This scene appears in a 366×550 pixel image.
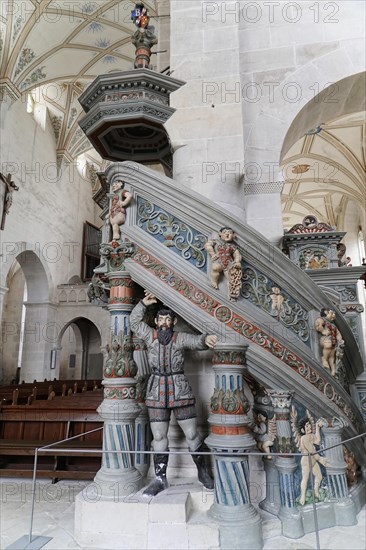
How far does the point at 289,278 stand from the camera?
3418 mm

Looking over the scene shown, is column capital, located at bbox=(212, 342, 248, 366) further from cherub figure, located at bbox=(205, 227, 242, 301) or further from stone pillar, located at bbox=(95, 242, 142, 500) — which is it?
stone pillar, located at bbox=(95, 242, 142, 500)

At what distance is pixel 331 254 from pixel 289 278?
13.1 ft

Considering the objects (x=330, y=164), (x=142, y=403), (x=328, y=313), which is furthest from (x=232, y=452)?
(x=330, y=164)

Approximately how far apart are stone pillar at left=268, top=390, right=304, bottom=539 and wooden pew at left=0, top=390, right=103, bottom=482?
2.21 m

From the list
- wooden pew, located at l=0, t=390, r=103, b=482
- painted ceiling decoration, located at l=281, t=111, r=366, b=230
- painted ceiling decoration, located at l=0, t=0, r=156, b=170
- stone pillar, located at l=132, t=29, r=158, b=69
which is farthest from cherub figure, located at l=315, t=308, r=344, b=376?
painted ceiling decoration, located at l=0, t=0, r=156, b=170

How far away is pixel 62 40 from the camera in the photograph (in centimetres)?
1261

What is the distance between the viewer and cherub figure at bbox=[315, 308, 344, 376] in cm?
339

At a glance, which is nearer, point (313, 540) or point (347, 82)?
point (313, 540)

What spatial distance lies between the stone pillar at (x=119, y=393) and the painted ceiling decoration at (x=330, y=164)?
412 inches

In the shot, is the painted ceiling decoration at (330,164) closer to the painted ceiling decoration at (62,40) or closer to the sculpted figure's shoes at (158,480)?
the painted ceiling decoration at (62,40)

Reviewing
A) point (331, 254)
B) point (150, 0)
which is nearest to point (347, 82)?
point (331, 254)

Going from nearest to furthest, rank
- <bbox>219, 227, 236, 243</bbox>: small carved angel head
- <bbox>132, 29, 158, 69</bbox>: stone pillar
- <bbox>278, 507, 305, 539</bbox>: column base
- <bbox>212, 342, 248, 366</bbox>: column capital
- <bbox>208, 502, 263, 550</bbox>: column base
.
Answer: <bbox>208, 502, 263, 550</bbox>: column base
<bbox>278, 507, 305, 539</bbox>: column base
<bbox>212, 342, 248, 366</bbox>: column capital
<bbox>219, 227, 236, 243</bbox>: small carved angel head
<bbox>132, 29, 158, 69</bbox>: stone pillar

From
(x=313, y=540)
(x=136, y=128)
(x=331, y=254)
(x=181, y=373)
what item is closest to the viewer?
(x=313, y=540)

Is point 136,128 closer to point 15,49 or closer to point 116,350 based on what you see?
point 116,350
